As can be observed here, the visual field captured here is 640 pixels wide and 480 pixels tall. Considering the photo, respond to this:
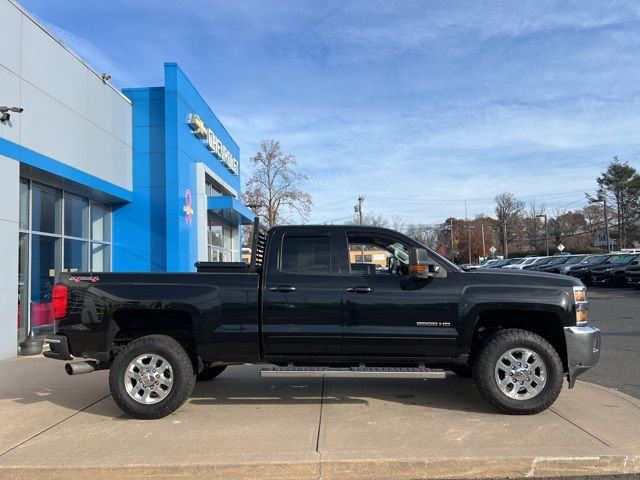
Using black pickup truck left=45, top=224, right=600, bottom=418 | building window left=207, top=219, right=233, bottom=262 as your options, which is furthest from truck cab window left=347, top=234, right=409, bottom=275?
building window left=207, top=219, right=233, bottom=262

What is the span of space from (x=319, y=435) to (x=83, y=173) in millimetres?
9971

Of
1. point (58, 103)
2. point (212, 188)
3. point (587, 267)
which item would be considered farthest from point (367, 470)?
point (587, 267)

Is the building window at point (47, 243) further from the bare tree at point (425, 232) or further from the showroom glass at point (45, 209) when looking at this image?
the bare tree at point (425, 232)

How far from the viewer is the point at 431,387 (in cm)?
707

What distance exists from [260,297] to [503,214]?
106m

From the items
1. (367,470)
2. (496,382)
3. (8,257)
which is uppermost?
(8,257)

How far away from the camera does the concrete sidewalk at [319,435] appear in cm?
439

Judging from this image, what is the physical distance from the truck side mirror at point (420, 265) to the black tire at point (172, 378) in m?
2.57

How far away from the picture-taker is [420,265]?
18.3ft

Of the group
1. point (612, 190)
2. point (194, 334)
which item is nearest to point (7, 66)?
point (194, 334)

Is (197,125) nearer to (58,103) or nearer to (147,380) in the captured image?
(58,103)

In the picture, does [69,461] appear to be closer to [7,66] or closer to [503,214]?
[7,66]

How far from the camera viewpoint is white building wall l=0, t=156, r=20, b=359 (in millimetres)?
9477

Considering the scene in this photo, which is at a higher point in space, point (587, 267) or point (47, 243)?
point (47, 243)
